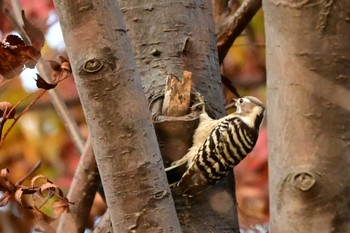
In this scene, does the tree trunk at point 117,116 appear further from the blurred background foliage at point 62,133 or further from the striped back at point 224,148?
the blurred background foliage at point 62,133

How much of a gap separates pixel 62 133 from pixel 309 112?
13.4 feet

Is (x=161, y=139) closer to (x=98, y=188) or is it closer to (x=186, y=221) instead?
(x=186, y=221)

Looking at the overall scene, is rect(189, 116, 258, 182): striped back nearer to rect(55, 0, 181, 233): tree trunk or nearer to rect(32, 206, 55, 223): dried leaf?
rect(32, 206, 55, 223): dried leaf

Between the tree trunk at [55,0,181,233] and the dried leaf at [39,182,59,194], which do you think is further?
the dried leaf at [39,182,59,194]

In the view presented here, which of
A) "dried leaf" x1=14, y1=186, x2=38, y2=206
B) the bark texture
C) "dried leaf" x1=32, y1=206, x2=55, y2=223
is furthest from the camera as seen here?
the bark texture

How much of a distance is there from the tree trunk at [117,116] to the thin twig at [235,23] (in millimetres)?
1306

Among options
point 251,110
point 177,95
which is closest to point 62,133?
point 251,110

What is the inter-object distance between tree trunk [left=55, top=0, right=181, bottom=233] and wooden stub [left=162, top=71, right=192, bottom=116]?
0.70 m

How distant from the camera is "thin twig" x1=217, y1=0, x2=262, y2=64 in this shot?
10.6 feet

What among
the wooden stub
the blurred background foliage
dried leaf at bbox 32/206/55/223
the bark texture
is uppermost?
the bark texture

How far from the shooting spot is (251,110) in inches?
141

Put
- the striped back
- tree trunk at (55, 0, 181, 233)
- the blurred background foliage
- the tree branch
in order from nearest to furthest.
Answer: tree trunk at (55, 0, 181, 233) < the striped back < the tree branch < the blurred background foliage

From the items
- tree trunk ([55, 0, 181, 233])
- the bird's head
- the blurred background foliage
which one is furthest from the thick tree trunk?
the blurred background foliage

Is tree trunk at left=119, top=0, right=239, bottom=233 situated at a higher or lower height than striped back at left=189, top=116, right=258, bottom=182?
higher
